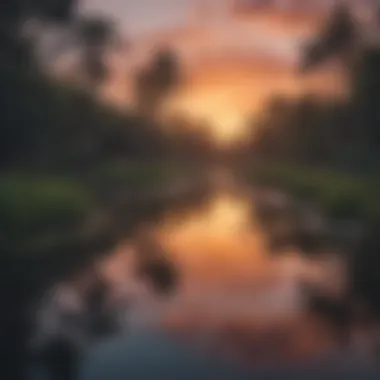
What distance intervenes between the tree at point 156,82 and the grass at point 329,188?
0.31 meters

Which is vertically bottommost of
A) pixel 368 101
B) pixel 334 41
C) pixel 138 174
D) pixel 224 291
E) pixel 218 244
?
pixel 224 291

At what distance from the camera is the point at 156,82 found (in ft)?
5.69

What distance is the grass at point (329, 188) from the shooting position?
1701 mm

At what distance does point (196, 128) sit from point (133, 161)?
19cm

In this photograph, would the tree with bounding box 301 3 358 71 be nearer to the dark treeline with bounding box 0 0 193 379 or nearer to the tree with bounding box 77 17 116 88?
the dark treeline with bounding box 0 0 193 379

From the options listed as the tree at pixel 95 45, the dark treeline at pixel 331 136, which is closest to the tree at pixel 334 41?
the dark treeline at pixel 331 136

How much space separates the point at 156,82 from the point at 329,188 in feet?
1.76

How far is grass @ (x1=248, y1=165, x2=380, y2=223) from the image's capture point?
5.58 feet

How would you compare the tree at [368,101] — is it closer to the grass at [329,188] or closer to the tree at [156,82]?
the grass at [329,188]

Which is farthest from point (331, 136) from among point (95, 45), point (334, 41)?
point (95, 45)

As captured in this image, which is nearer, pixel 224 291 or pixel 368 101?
pixel 224 291

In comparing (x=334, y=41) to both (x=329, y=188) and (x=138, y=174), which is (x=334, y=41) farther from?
(x=138, y=174)

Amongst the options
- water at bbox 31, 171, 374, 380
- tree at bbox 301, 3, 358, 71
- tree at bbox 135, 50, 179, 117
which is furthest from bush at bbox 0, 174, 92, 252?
tree at bbox 301, 3, 358, 71

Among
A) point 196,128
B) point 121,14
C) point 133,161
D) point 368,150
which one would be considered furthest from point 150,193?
point 368,150
